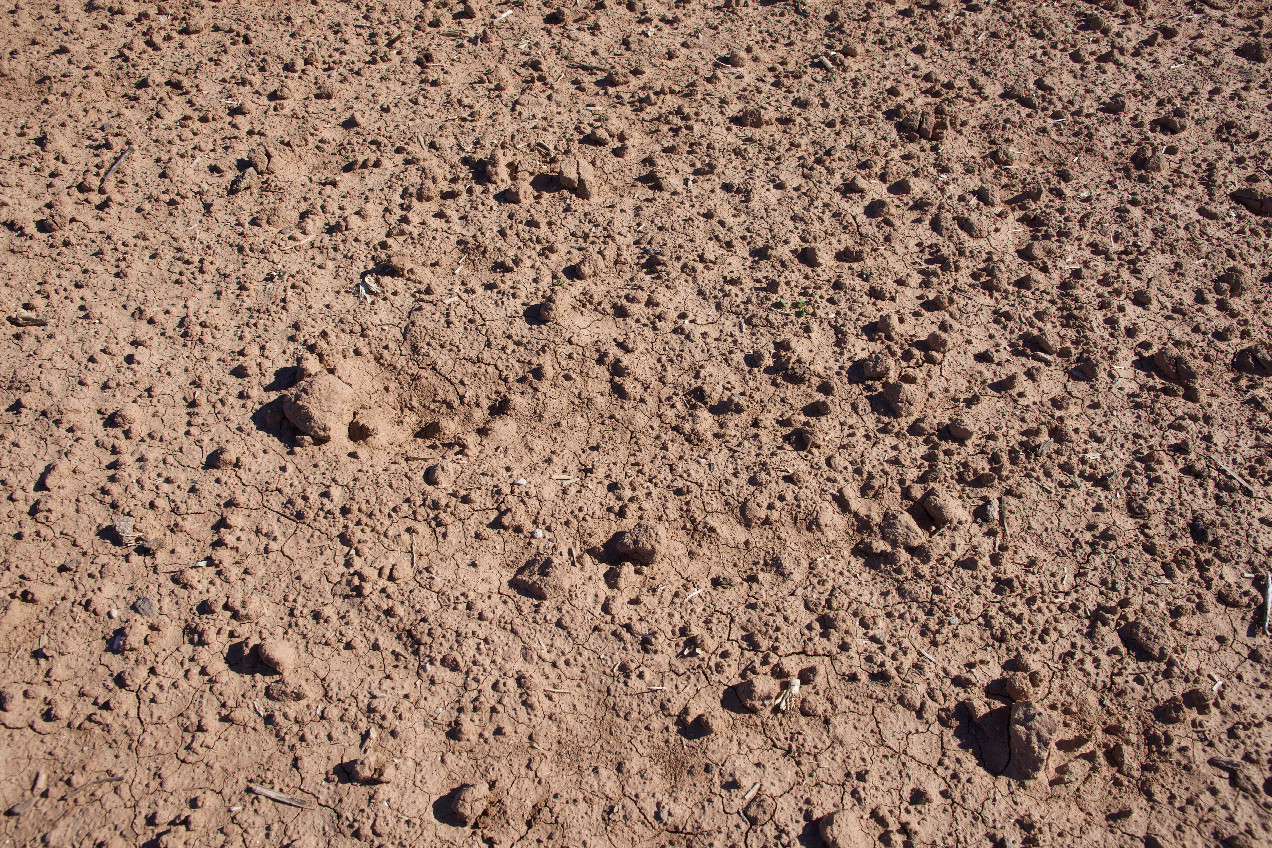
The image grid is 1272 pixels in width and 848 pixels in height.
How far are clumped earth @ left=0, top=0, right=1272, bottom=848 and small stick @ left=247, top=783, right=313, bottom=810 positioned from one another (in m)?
0.01

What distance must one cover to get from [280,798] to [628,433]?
157 centimetres

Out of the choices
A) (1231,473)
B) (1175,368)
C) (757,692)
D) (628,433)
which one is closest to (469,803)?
(757,692)

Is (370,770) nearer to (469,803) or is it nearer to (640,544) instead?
(469,803)

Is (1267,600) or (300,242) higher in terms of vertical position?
(300,242)

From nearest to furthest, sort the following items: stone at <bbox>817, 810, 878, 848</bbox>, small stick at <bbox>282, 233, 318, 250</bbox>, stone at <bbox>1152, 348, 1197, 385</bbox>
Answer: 1. stone at <bbox>817, 810, 878, 848</bbox>
2. stone at <bbox>1152, 348, 1197, 385</bbox>
3. small stick at <bbox>282, 233, 318, 250</bbox>

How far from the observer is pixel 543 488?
279 centimetres

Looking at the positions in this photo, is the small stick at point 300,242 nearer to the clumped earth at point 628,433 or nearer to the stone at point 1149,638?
the clumped earth at point 628,433

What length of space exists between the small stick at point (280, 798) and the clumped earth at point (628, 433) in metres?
0.01

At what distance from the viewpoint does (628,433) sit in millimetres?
2936

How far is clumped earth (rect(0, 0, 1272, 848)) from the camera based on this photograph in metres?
2.31

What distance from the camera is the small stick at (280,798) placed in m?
2.24

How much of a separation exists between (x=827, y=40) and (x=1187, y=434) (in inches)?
107

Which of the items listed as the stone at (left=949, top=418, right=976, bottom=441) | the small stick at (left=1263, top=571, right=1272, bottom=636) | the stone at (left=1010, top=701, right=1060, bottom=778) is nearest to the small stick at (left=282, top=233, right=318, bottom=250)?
the stone at (left=949, top=418, right=976, bottom=441)

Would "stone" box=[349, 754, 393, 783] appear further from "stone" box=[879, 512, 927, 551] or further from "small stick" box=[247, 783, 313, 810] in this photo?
"stone" box=[879, 512, 927, 551]
